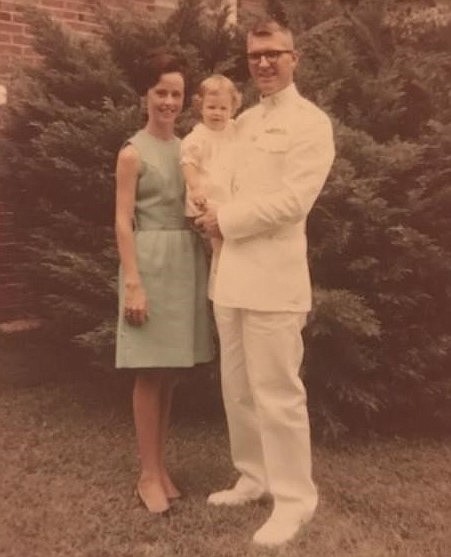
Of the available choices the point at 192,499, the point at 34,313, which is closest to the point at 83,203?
the point at 34,313

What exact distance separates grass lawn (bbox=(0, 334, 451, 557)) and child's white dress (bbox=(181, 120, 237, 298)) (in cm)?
127

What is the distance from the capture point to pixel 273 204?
3373 mm

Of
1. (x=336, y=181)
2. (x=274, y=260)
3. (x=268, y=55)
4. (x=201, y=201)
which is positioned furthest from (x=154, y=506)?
(x=268, y=55)

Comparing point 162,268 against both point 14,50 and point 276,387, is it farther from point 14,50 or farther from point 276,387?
point 14,50

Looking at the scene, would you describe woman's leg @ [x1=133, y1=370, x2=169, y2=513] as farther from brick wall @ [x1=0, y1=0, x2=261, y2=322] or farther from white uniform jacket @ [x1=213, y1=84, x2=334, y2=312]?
brick wall @ [x1=0, y1=0, x2=261, y2=322]

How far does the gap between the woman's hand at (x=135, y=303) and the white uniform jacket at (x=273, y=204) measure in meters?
0.32

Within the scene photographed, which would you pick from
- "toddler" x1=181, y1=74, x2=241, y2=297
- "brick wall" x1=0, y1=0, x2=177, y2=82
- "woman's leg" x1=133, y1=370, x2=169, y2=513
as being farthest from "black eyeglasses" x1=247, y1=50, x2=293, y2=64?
"brick wall" x1=0, y1=0, x2=177, y2=82

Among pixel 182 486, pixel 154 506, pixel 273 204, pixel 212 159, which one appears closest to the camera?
pixel 273 204

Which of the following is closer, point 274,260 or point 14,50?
point 274,260

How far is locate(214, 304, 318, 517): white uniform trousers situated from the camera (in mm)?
3547

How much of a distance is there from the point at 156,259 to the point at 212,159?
488 millimetres

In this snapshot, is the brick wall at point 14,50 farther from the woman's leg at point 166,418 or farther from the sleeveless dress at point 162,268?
the sleeveless dress at point 162,268

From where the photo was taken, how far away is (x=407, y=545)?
3.65 meters

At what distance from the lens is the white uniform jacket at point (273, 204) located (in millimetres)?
3385
